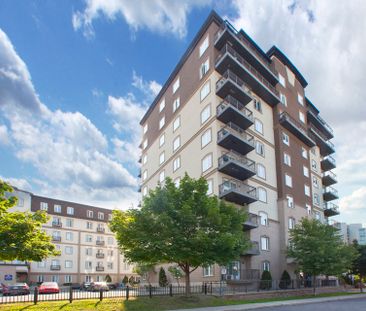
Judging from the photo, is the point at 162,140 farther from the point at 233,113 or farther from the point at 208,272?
the point at 208,272

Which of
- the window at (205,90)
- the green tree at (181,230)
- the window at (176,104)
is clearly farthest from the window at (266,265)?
the window at (176,104)

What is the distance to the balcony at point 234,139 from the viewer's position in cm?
3669

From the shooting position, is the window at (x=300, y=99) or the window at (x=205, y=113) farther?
the window at (x=300, y=99)

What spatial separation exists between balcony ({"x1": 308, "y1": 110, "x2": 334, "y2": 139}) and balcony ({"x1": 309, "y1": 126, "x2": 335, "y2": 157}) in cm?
92

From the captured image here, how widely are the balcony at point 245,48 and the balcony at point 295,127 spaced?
442cm

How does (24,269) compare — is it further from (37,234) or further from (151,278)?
(37,234)

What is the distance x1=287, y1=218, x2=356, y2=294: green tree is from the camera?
35.9 m

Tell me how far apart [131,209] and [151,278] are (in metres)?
23.4

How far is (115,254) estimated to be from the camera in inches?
3219

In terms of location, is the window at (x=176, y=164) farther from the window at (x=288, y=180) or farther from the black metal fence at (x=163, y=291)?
the black metal fence at (x=163, y=291)

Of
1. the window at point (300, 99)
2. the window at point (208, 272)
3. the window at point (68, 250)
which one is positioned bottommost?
the window at point (208, 272)

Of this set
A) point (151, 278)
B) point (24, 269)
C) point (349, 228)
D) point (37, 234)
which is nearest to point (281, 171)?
point (151, 278)

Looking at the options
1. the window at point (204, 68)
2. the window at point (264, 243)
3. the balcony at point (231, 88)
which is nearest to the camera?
the balcony at point (231, 88)

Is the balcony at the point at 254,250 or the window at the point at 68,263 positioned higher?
the balcony at the point at 254,250
